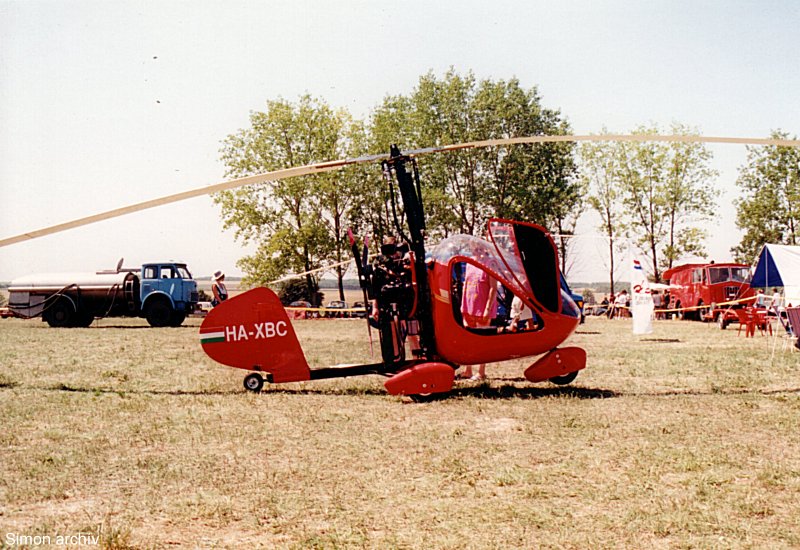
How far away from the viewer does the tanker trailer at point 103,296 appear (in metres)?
23.4

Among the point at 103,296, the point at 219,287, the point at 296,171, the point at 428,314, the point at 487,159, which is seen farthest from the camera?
the point at 487,159

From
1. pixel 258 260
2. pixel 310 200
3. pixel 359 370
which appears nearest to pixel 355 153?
pixel 310 200

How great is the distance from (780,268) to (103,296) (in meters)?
20.8

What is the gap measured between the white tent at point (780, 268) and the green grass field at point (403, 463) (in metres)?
6.58

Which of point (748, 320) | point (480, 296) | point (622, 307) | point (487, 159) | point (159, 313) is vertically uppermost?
point (487, 159)

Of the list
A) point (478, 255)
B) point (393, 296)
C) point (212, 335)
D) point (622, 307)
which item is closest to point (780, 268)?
point (478, 255)

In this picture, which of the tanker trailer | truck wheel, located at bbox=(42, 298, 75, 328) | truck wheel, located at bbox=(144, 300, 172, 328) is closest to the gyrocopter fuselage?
truck wheel, located at bbox=(144, 300, 172, 328)

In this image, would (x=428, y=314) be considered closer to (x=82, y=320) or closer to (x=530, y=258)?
(x=530, y=258)

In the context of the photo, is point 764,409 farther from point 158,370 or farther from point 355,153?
point 355,153

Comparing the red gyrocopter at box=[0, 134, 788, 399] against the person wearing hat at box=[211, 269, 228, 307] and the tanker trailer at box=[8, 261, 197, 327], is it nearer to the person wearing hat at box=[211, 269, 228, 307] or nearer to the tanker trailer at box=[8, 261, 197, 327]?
the person wearing hat at box=[211, 269, 228, 307]

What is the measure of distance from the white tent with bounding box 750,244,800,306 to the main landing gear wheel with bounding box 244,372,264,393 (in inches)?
456

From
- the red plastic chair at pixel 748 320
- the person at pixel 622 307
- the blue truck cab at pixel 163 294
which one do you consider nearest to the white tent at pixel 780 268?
the red plastic chair at pixel 748 320

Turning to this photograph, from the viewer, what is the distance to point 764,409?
284 inches

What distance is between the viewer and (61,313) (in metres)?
23.4
